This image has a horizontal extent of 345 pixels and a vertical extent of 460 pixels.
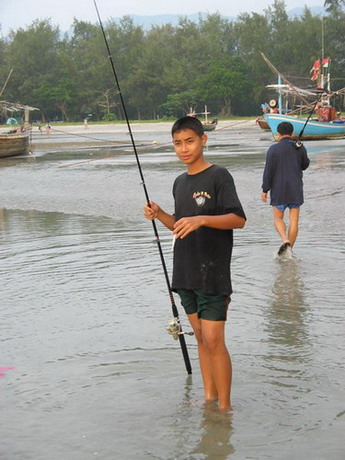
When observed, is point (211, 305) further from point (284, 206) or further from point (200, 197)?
point (284, 206)

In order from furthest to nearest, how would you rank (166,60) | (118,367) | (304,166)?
(166,60)
(304,166)
(118,367)

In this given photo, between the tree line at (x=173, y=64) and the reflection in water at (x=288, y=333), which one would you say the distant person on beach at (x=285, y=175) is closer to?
the reflection in water at (x=288, y=333)

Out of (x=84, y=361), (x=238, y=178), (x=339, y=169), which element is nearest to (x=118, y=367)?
(x=84, y=361)

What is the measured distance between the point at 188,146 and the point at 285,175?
14.9 feet

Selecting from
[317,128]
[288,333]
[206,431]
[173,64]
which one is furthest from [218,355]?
[173,64]

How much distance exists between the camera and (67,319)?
21.8 ft

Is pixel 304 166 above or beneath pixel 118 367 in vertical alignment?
above

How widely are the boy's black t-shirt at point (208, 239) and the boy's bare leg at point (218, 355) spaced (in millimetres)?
186

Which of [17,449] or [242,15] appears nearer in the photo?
[17,449]

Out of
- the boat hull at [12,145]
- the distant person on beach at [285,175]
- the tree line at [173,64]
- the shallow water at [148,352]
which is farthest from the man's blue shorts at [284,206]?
the tree line at [173,64]

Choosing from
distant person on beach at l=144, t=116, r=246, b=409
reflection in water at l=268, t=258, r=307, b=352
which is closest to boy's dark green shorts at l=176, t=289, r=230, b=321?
distant person on beach at l=144, t=116, r=246, b=409

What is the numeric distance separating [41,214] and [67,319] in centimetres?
730

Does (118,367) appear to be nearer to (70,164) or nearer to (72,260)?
(72,260)

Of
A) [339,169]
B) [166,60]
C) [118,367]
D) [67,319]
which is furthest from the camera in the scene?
[166,60]
